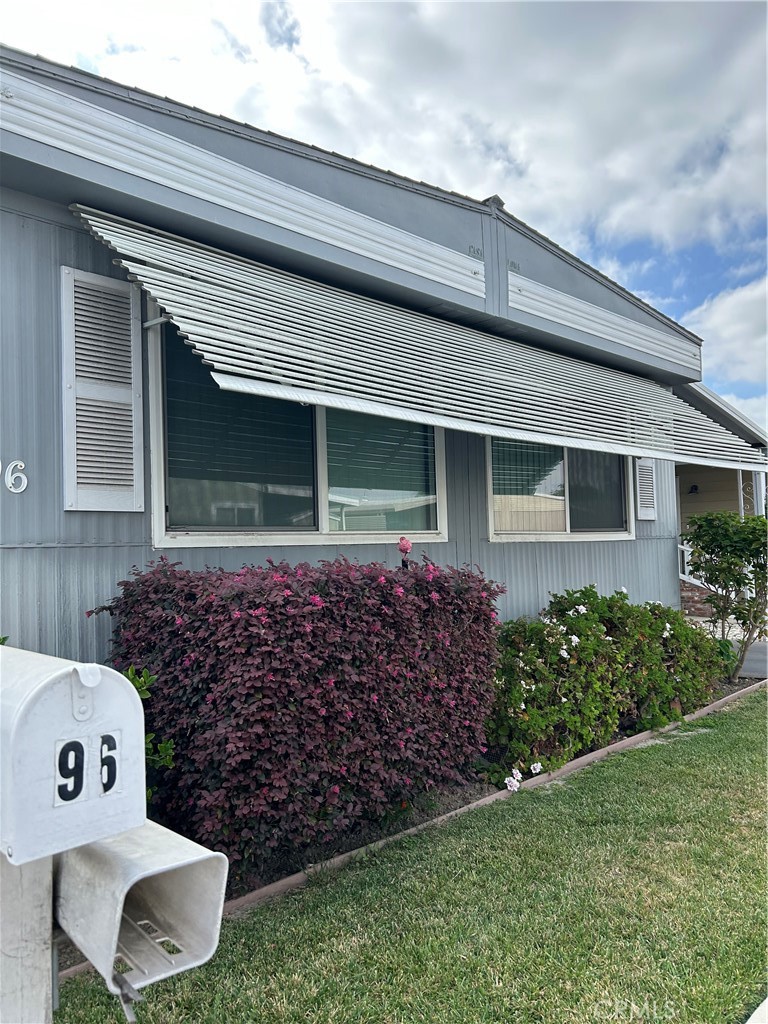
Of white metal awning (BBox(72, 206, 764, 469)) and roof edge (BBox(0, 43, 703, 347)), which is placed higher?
roof edge (BBox(0, 43, 703, 347))

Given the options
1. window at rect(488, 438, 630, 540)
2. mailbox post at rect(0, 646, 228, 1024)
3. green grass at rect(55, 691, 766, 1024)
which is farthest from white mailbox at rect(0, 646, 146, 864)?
window at rect(488, 438, 630, 540)

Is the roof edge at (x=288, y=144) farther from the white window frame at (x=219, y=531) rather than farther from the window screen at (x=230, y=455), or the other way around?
the window screen at (x=230, y=455)

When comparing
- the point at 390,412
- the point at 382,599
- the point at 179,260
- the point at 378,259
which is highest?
the point at 378,259

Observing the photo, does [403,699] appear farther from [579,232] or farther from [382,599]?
[579,232]

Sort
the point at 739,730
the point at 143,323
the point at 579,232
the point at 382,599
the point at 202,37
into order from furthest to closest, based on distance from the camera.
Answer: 1. the point at 579,232
2. the point at 739,730
3. the point at 202,37
4. the point at 143,323
5. the point at 382,599

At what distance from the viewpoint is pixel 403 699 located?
12.8 ft

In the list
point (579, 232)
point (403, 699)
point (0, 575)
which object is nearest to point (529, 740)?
point (403, 699)

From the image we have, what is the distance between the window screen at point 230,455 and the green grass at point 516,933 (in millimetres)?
2125

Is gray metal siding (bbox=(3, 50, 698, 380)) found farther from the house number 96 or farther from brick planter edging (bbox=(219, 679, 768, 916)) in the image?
brick planter edging (bbox=(219, 679, 768, 916))

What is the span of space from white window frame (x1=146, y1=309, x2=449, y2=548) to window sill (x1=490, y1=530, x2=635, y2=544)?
93 cm

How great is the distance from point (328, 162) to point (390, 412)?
204 cm

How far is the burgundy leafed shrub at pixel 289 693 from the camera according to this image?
10.8ft

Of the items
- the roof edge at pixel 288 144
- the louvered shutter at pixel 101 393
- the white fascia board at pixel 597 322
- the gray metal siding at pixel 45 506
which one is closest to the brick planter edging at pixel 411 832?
the gray metal siding at pixel 45 506

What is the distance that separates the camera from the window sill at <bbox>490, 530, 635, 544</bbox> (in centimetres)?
639
